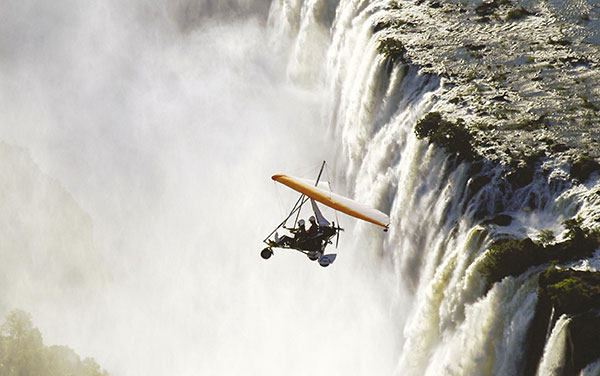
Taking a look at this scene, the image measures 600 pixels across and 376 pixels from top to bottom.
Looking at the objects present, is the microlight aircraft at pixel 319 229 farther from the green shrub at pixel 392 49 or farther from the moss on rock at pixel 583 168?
the green shrub at pixel 392 49

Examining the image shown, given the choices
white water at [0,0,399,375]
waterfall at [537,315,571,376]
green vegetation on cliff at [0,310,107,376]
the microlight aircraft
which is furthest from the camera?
green vegetation on cliff at [0,310,107,376]

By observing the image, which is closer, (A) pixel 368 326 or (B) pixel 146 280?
(A) pixel 368 326

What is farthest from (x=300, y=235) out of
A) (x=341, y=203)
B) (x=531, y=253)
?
(x=531, y=253)

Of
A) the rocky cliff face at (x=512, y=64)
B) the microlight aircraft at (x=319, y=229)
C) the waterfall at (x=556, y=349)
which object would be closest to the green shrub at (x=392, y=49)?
the rocky cliff face at (x=512, y=64)

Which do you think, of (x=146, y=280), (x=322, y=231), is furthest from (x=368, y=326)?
(x=146, y=280)

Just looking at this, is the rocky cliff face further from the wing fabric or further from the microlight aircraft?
the microlight aircraft

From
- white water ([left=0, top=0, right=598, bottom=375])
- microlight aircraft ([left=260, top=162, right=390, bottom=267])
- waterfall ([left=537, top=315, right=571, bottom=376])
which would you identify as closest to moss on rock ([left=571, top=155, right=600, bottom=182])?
white water ([left=0, top=0, right=598, bottom=375])

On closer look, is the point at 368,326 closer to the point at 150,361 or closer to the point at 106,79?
the point at 150,361

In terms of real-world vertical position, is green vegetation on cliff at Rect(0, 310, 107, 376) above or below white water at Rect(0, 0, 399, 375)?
below
